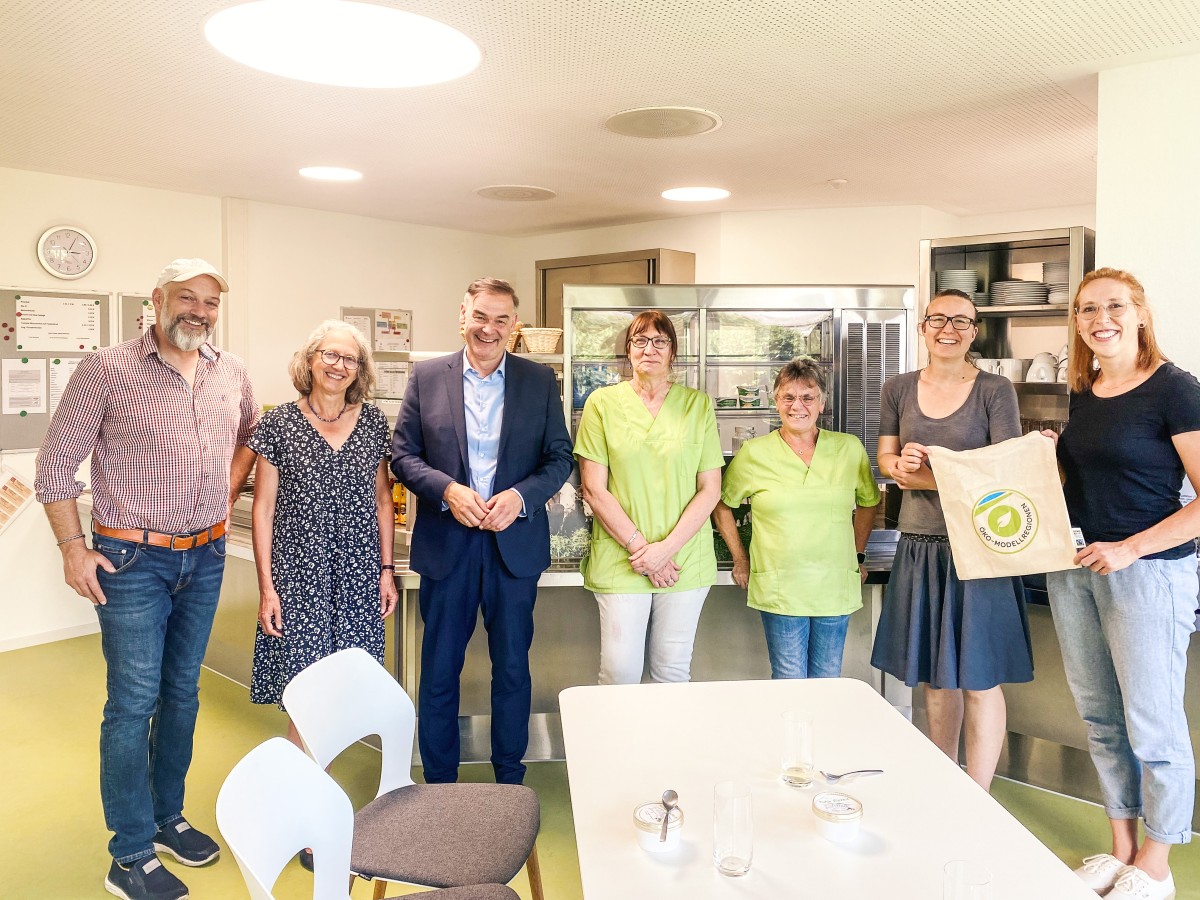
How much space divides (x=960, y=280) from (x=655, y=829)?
11.1 ft

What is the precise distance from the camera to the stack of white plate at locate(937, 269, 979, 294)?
4098 mm

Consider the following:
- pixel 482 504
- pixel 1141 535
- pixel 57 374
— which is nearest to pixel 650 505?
pixel 482 504

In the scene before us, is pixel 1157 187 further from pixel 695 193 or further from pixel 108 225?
pixel 108 225

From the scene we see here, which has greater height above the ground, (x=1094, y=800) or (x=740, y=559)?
(x=740, y=559)

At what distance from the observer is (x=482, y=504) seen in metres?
2.73

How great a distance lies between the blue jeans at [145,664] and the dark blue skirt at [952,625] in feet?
6.81

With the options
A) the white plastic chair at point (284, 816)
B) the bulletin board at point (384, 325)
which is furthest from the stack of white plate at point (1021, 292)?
the bulletin board at point (384, 325)

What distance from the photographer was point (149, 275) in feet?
17.8

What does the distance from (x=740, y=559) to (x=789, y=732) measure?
147cm

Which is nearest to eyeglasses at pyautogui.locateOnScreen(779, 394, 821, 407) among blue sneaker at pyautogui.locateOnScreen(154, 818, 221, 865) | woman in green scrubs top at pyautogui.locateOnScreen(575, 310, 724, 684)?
woman in green scrubs top at pyautogui.locateOnScreen(575, 310, 724, 684)

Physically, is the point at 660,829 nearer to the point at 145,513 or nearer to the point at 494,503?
the point at 494,503

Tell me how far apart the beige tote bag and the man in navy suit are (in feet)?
3.80

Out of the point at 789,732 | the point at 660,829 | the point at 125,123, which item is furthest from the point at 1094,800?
the point at 125,123

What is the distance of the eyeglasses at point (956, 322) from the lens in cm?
271
